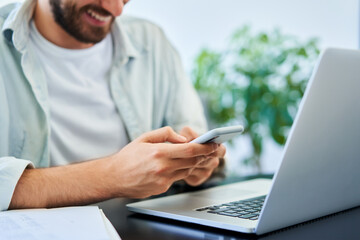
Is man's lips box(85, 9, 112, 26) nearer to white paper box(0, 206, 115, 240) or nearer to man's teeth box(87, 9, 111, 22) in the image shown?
man's teeth box(87, 9, 111, 22)

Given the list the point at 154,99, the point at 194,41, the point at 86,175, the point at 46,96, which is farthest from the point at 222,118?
the point at 86,175

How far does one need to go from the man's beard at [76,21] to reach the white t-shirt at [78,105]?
76 millimetres

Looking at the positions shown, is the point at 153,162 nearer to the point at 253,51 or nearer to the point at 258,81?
the point at 258,81

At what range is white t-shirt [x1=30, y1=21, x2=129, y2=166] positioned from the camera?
1242mm

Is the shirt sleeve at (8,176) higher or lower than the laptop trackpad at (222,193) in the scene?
higher

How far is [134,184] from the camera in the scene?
2.39ft

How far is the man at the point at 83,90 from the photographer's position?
1058 mm

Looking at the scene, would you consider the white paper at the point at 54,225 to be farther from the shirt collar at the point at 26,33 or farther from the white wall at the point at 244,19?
the white wall at the point at 244,19

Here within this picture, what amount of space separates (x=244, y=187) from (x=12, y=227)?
1.81 ft

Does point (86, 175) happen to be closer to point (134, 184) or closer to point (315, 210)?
point (134, 184)

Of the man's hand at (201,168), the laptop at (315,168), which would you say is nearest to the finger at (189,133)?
the man's hand at (201,168)

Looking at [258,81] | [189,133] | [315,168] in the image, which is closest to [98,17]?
[189,133]

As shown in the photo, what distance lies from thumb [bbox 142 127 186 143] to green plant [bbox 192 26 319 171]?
1585mm

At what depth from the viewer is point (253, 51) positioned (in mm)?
Result: 2496
